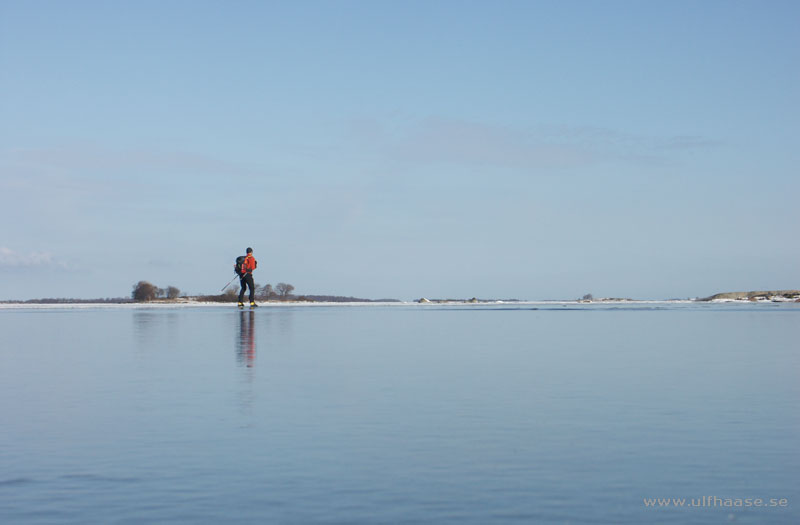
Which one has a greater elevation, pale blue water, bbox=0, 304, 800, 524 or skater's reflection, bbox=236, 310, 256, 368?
skater's reflection, bbox=236, 310, 256, 368

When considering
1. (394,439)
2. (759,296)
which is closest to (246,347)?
(394,439)

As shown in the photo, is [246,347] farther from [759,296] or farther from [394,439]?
[759,296]

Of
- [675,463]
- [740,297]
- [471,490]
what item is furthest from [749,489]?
[740,297]

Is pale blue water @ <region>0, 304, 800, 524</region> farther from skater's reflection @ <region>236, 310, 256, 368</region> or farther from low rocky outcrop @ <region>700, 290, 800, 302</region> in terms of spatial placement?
low rocky outcrop @ <region>700, 290, 800, 302</region>

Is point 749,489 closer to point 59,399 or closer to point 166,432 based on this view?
point 166,432

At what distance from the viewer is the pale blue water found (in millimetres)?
5445

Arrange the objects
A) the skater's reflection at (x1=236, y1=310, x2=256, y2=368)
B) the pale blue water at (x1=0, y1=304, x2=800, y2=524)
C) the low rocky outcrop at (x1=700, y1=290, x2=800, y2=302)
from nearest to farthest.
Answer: the pale blue water at (x1=0, y1=304, x2=800, y2=524)
the skater's reflection at (x1=236, y1=310, x2=256, y2=368)
the low rocky outcrop at (x1=700, y1=290, x2=800, y2=302)

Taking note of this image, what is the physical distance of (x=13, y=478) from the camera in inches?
241

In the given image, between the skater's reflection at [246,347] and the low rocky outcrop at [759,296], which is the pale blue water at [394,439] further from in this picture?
the low rocky outcrop at [759,296]

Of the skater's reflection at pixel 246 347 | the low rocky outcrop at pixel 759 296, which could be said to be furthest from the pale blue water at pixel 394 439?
the low rocky outcrop at pixel 759 296

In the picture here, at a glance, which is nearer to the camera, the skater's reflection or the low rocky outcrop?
the skater's reflection

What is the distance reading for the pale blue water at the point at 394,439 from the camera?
545cm

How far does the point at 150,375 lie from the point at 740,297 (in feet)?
314

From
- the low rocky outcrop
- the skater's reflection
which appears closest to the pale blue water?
the skater's reflection
